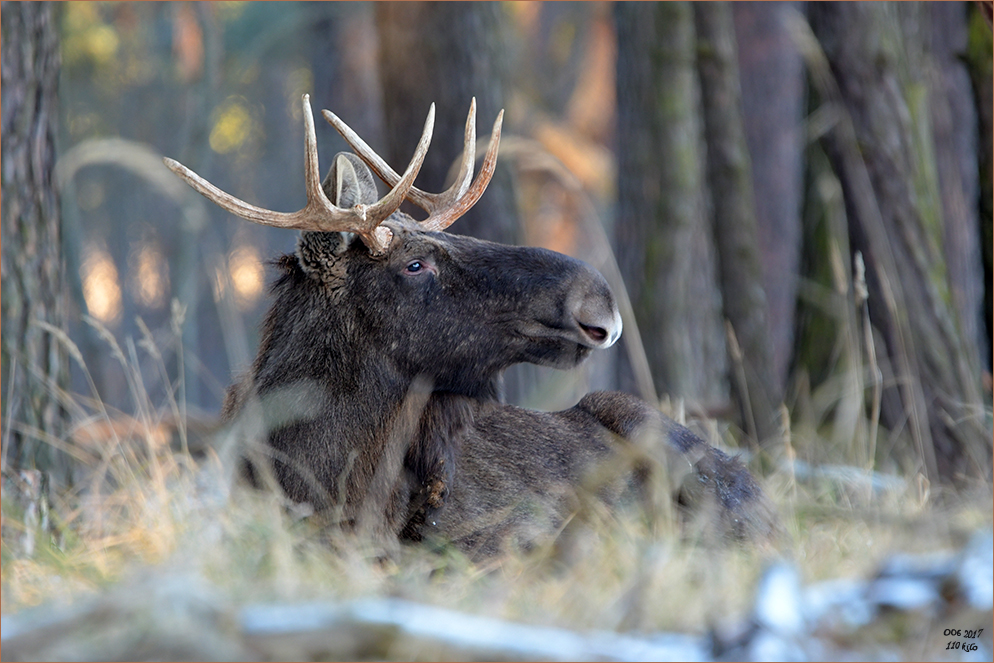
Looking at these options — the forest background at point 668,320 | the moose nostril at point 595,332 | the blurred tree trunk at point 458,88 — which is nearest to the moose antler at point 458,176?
the forest background at point 668,320

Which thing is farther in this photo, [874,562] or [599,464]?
[599,464]

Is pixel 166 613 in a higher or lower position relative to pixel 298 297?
lower

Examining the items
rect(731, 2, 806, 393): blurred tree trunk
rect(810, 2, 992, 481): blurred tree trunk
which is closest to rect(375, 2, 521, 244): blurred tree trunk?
rect(810, 2, 992, 481): blurred tree trunk

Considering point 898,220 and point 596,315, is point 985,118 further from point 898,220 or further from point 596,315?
point 596,315

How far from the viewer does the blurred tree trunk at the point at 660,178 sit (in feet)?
24.7

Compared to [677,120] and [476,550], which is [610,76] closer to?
[677,120]

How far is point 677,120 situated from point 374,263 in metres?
4.16

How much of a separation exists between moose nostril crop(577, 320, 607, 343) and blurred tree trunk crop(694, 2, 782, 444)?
2777 millimetres

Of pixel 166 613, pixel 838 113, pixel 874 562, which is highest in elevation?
pixel 838 113

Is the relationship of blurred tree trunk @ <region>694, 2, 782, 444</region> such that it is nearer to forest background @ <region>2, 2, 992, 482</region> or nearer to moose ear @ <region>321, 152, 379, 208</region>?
forest background @ <region>2, 2, 992, 482</region>

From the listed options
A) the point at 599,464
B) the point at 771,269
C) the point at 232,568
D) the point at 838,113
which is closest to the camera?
the point at 232,568

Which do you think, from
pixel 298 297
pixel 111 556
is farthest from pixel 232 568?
pixel 298 297

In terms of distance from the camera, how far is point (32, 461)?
473cm

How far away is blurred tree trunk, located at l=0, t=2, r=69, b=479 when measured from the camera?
15.2ft
